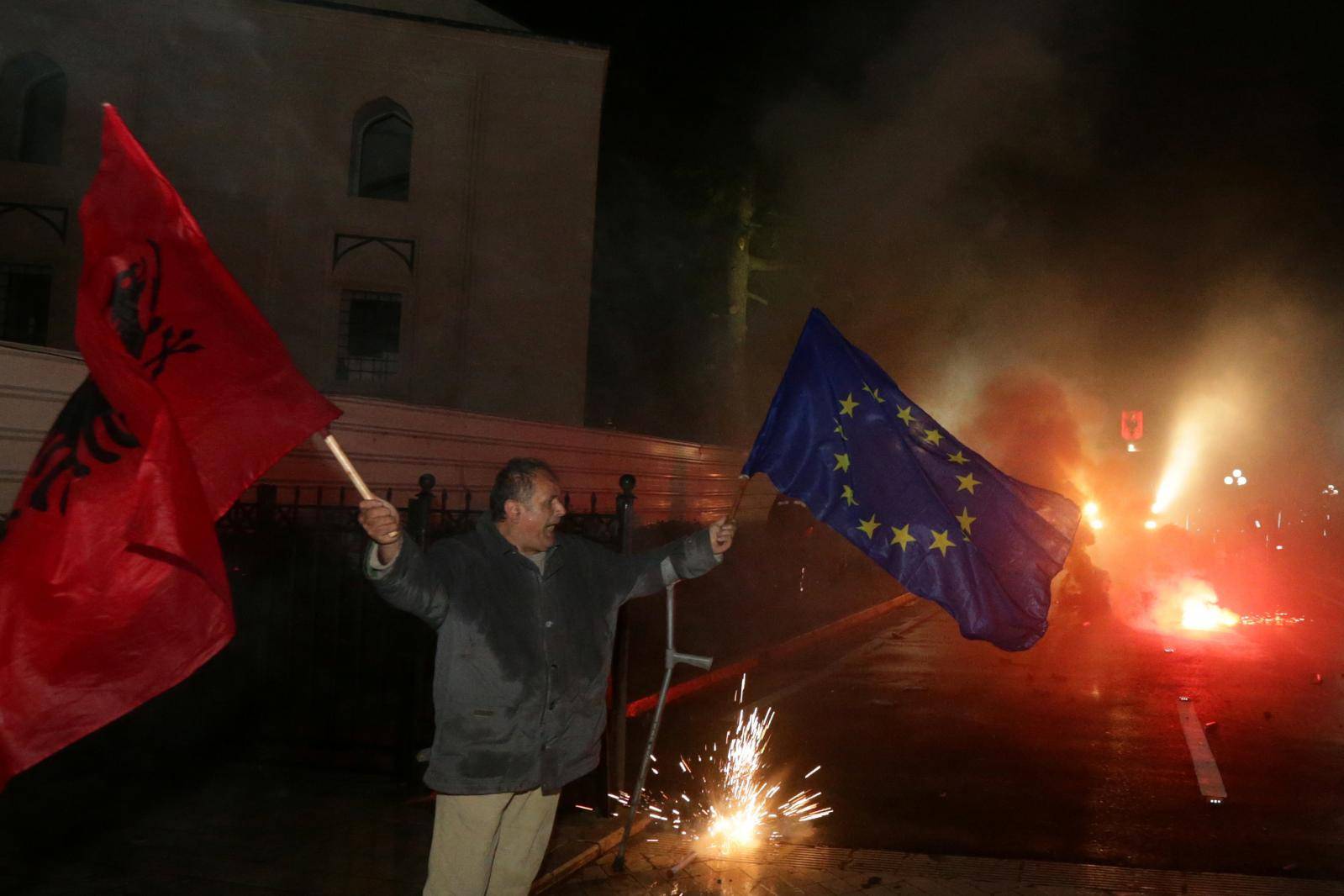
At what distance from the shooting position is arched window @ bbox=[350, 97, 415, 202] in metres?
18.1

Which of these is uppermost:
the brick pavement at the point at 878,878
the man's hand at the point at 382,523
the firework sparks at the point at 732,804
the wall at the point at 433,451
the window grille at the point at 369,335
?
the window grille at the point at 369,335

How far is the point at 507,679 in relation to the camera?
3.26 metres

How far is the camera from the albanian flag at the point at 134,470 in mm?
2518

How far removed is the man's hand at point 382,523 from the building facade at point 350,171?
1458cm

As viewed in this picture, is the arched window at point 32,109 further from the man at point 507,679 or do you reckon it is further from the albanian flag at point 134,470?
the man at point 507,679

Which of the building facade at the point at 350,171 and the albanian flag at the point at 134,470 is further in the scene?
the building facade at the point at 350,171

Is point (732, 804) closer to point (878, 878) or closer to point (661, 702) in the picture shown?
point (878, 878)

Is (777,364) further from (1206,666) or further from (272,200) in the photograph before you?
(1206,666)

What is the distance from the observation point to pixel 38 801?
5.38 metres

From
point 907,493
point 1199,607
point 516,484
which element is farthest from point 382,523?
point 1199,607

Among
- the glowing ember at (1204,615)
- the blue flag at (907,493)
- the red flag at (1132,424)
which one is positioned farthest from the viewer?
the red flag at (1132,424)

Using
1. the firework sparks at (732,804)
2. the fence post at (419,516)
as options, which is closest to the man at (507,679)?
the firework sparks at (732,804)

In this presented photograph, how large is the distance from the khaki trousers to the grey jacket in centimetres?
8

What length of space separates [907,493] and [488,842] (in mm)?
2145
